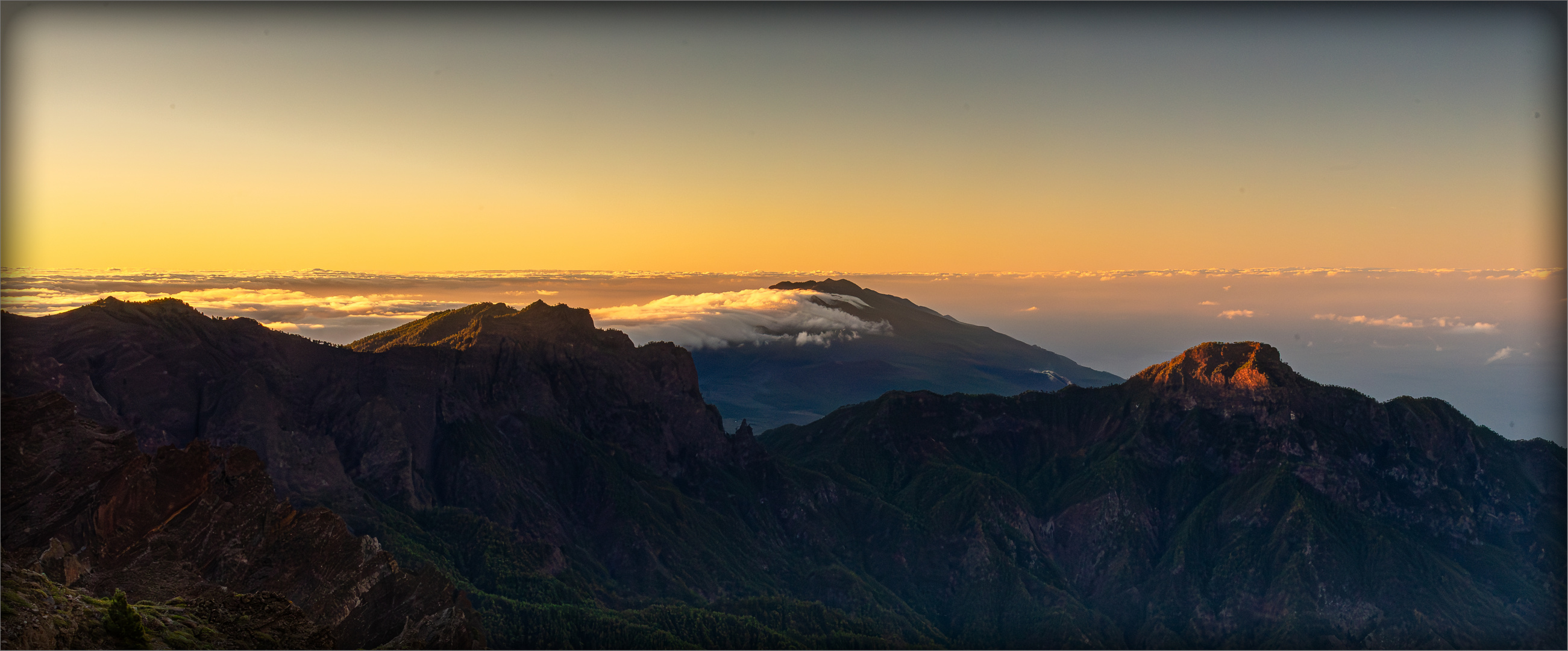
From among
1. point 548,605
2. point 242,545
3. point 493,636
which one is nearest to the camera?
point 242,545

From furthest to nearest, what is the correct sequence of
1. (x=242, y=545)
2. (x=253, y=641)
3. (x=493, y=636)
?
(x=493, y=636) < (x=242, y=545) < (x=253, y=641)

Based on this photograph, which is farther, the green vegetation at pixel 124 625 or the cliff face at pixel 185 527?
the cliff face at pixel 185 527

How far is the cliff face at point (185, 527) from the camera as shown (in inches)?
3258

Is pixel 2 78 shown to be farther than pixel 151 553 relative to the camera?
No

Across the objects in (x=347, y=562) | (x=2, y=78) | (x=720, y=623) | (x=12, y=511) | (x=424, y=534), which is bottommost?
(x=720, y=623)

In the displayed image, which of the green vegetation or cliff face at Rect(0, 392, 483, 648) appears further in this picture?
cliff face at Rect(0, 392, 483, 648)

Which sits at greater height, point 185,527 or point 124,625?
point 124,625

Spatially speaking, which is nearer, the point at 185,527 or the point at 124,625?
the point at 124,625

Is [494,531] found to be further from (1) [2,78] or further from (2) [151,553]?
(1) [2,78]

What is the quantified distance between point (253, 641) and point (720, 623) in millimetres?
122044

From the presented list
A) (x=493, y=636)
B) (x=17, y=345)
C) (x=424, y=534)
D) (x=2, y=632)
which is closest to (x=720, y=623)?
(x=493, y=636)

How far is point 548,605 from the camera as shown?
173875 millimetres

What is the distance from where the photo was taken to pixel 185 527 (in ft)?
301

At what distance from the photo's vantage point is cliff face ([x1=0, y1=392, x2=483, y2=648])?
8275cm
